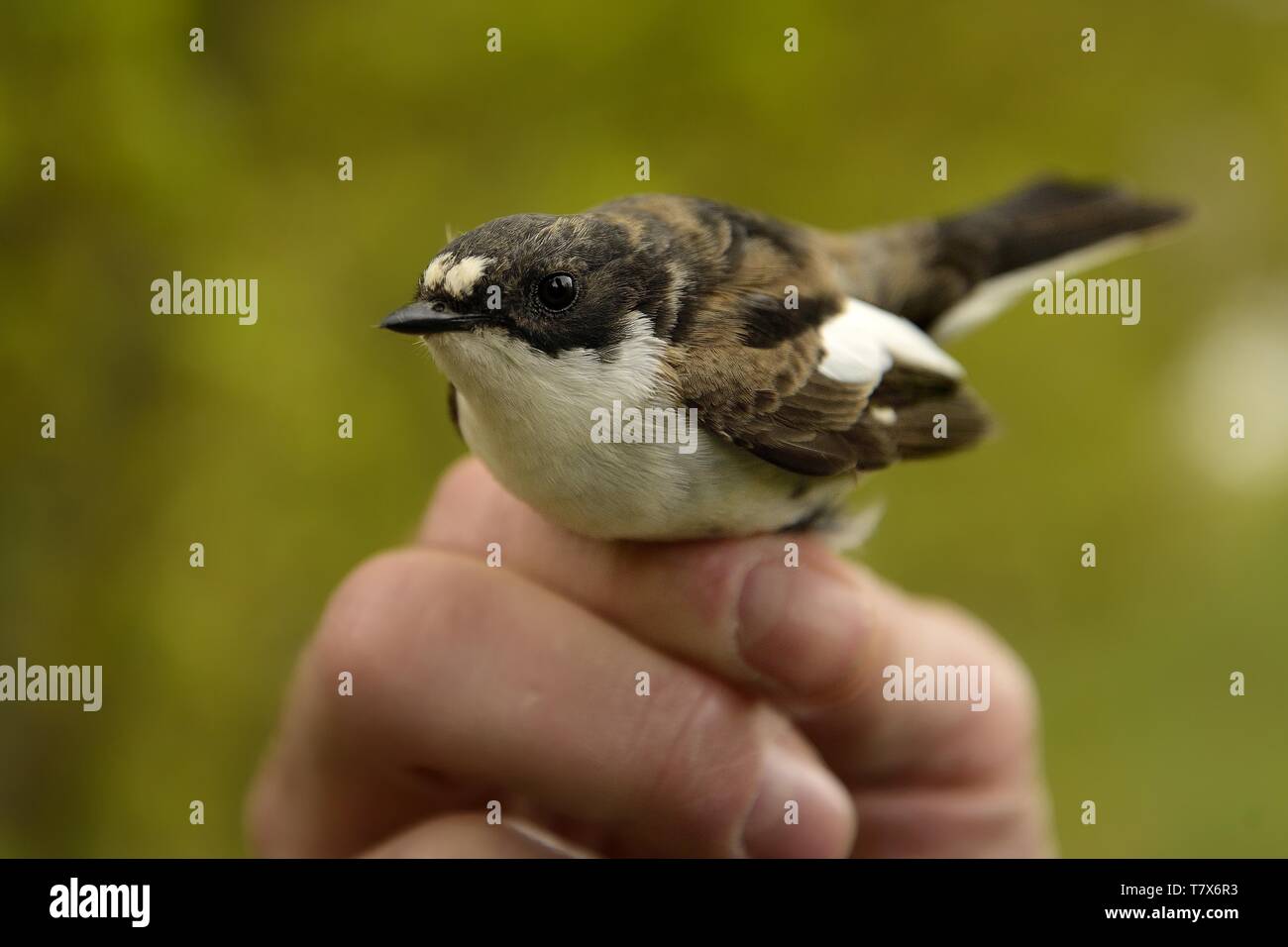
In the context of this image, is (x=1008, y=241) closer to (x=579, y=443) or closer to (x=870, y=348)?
(x=870, y=348)

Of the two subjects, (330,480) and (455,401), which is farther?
(330,480)

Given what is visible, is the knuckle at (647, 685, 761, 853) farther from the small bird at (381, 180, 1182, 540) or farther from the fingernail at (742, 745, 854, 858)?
the small bird at (381, 180, 1182, 540)

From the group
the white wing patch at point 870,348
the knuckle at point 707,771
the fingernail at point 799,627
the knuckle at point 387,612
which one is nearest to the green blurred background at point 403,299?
the white wing patch at point 870,348

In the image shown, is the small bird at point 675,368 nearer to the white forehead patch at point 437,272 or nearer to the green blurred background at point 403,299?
the white forehead patch at point 437,272

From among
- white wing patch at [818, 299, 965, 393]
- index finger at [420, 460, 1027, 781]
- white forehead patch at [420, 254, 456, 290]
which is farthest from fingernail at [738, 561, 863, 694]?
white forehead patch at [420, 254, 456, 290]

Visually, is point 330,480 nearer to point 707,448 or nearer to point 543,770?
point 543,770
